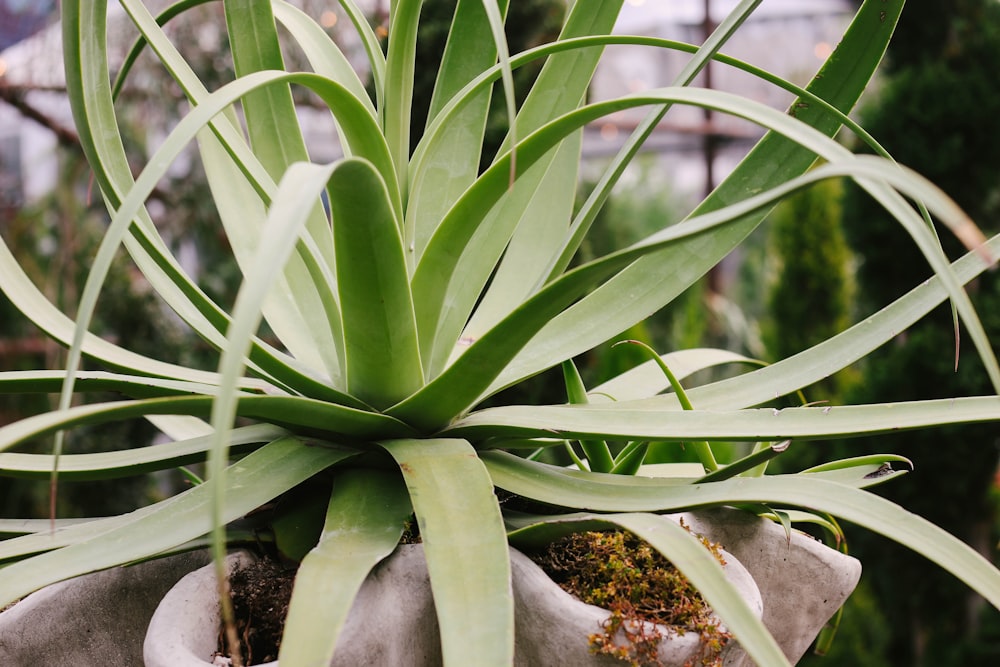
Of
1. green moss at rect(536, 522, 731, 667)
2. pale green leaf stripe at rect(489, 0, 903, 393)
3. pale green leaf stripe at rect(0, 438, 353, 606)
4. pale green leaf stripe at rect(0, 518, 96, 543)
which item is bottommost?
green moss at rect(536, 522, 731, 667)

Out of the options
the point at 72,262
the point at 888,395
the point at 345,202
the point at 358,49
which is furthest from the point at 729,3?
the point at 345,202

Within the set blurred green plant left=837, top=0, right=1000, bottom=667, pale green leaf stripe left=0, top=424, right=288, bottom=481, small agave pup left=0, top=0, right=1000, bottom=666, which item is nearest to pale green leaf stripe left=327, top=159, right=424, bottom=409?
small agave pup left=0, top=0, right=1000, bottom=666

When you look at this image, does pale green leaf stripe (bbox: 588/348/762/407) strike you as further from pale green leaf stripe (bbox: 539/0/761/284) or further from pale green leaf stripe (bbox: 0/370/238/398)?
pale green leaf stripe (bbox: 0/370/238/398)

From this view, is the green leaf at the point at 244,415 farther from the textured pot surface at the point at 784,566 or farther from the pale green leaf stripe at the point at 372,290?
the textured pot surface at the point at 784,566

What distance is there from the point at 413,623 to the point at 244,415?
0.70 ft

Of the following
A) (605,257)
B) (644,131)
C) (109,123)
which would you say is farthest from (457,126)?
(605,257)

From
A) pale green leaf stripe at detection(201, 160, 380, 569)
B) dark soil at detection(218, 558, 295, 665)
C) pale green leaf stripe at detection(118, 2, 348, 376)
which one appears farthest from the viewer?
pale green leaf stripe at detection(118, 2, 348, 376)

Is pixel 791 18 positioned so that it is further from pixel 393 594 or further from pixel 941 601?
pixel 393 594

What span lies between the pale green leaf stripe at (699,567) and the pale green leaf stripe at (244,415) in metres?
0.16

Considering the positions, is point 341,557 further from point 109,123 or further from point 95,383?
point 109,123

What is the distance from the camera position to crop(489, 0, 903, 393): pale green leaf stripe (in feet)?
2.65

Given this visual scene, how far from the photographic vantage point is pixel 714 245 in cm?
87

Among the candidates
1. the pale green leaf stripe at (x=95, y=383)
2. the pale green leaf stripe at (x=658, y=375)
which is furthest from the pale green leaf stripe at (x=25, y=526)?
the pale green leaf stripe at (x=658, y=375)

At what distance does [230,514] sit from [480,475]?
7.6 inches
